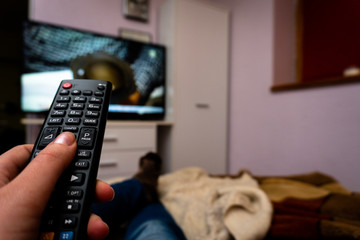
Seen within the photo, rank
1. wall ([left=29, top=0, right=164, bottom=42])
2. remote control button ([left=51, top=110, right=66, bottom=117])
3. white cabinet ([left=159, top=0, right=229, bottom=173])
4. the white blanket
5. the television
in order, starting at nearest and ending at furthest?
remote control button ([left=51, top=110, right=66, bottom=117]) < the white blanket < the television < wall ([left=29, top=0, right=164, bottom=42]) < white cabinet ([left=159, top=0, right=229, bottom=173])

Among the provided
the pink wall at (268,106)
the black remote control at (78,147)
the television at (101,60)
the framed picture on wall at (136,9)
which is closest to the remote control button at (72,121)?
the black remote control at (78,147)

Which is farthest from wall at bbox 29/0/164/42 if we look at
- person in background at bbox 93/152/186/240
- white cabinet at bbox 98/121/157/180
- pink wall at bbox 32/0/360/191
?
person in background at bbox 93/152/186/240

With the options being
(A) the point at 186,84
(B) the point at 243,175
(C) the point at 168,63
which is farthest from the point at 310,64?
(B) the point at 243,175

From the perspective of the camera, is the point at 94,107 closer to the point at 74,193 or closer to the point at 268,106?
the point at 74,193

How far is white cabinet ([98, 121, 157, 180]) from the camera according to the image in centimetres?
130

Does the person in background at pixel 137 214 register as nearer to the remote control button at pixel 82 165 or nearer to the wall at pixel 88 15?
the remote control button at pixel 82 165

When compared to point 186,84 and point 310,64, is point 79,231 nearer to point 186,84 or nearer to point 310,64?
point 186,84

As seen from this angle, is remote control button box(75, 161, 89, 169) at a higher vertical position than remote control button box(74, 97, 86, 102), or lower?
lower

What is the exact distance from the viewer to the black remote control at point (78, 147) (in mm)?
225

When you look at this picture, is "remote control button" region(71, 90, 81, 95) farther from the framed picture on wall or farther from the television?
the framed picture on wall

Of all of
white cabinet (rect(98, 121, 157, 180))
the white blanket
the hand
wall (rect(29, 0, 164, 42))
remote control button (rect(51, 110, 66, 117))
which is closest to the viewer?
the hand

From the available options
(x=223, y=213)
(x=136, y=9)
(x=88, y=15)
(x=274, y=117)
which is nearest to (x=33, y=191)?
(x=223, y=213)

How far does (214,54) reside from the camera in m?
1.77

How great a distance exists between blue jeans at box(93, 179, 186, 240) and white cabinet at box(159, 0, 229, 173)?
1025 mm
